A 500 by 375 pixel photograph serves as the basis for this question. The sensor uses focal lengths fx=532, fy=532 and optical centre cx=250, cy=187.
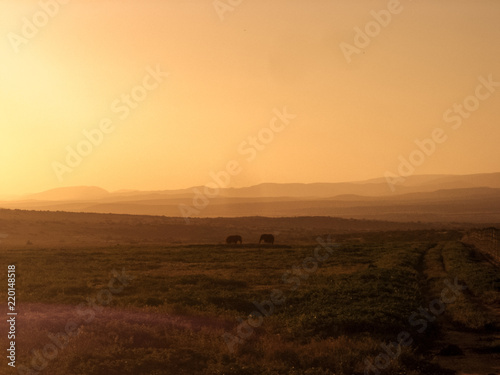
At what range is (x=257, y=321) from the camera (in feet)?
55.4

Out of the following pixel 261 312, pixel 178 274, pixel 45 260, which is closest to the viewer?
pixel 261 312

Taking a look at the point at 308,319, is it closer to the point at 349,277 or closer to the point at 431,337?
the point at 431,337

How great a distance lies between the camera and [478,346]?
14.6 metres

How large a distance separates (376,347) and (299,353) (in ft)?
6.91

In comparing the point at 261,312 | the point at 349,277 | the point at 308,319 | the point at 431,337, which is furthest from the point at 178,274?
the point at 431,337

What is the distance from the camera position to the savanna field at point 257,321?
40.6 ft

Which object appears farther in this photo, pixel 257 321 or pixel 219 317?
pixel 219 317

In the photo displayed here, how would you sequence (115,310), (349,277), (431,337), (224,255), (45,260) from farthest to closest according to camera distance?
1. (224,255)
2. (45,260)
3. (349,277)
4. (115,310)
5. (431,337)

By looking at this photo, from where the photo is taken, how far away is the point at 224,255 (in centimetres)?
4203

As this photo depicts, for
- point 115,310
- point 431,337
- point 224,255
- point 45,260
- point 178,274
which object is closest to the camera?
point 431,337

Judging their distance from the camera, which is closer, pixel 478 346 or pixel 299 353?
pixel 299 353

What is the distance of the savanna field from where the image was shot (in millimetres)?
12375

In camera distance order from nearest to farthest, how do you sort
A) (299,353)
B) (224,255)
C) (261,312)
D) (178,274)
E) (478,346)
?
(299,353), (478,346), (261,312), (178,274), (224,255)

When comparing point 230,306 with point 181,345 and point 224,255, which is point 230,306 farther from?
point 224,255
